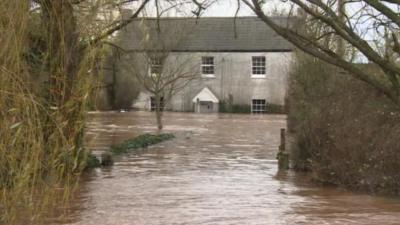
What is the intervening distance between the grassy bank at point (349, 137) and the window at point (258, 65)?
112 feet

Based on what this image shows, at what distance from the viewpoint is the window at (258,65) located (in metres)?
54.7

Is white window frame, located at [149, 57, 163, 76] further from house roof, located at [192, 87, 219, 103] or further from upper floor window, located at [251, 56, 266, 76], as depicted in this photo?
upper floor window, located at [251, 56, 266, 76]

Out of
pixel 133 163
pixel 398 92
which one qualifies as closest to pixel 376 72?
pixel 133 163

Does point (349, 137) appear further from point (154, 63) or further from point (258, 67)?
point (258, 67)

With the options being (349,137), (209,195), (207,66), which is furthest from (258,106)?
(209,195)

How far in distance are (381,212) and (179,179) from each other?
5.75 metres

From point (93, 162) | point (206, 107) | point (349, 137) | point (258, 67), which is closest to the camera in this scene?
point (349, 137)

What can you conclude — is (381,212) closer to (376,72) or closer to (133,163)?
(376,72)

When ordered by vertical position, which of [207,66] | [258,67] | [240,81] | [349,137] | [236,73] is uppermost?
[207,66]

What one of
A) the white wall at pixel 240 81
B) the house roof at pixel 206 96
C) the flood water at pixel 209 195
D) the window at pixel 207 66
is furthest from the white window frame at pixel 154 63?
the window at pixel 207 66

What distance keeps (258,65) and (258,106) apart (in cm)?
348

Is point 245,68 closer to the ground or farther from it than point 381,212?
farther from it

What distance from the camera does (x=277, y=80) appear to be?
54.2m

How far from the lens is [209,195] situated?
540 inches
